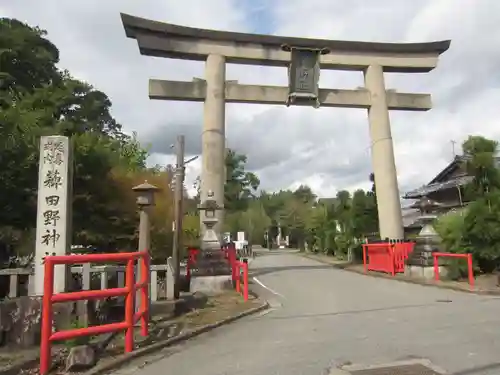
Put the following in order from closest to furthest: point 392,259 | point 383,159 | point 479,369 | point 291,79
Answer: point 479,369 → point 392,259 → point 291,79 → point 383,159

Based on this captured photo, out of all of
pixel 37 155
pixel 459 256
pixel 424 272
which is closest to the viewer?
pixel 37 155

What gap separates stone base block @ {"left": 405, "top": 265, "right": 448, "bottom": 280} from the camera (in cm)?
1512

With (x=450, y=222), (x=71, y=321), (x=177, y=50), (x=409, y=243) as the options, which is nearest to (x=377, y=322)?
(x=71, y=321)

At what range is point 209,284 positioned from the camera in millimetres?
13398

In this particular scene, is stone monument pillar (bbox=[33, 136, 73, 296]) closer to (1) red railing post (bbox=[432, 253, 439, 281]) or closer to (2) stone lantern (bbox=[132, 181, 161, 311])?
(2) stone lantern (bbox=[132, 181, 161, 311])

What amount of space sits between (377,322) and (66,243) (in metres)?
5.75

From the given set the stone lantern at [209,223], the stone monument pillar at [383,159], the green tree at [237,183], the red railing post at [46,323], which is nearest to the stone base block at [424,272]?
the stone monument pillar at [383,159]

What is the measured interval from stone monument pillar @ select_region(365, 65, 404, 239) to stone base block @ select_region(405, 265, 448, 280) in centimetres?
408

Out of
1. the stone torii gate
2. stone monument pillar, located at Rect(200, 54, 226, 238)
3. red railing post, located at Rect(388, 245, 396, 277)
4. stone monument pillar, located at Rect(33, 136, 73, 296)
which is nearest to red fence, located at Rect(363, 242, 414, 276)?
red railing post, located at Rect(388, 245, 396, 277)

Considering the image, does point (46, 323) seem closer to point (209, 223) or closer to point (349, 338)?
point (349, 338)

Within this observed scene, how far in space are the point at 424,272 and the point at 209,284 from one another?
7554mm

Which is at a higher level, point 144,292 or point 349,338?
point 144,292

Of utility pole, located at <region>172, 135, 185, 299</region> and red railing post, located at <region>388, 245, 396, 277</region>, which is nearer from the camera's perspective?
utility pole, located at <region>172, 135, 185, 299</region>

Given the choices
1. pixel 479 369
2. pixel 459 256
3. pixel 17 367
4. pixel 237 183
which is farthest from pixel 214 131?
pixel 237 183
